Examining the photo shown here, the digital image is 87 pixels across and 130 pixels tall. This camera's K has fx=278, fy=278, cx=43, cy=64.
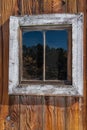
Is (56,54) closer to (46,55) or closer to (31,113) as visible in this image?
(46,55)

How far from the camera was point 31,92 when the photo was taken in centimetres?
257

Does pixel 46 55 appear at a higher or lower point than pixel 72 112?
higher

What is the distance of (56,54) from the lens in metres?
2.61

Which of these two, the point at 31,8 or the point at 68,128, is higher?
the point at 31,8

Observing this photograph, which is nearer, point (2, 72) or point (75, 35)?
point (75, 35)

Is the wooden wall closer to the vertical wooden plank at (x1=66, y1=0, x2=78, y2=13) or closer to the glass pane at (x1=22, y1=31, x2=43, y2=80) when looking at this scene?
the vertical wooden plank at (x1=66, y1=0, x2=78, y2=13)

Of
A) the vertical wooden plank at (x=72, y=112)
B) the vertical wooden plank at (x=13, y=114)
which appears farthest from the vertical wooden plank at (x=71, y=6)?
the vertical wooden plank at (x=13, y=114)

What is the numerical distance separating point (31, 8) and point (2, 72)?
0.67m

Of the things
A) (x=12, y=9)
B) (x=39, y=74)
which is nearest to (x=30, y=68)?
(x=39, y=74)

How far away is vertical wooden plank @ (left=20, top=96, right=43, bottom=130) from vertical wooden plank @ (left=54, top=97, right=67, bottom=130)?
151mm

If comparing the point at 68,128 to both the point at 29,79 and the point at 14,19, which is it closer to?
the point at 29,79

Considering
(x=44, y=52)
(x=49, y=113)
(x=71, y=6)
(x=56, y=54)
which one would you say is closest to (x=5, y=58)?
(x=44, y=52)

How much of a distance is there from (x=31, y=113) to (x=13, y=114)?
0.58ft

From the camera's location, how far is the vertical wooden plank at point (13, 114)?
2658mm
